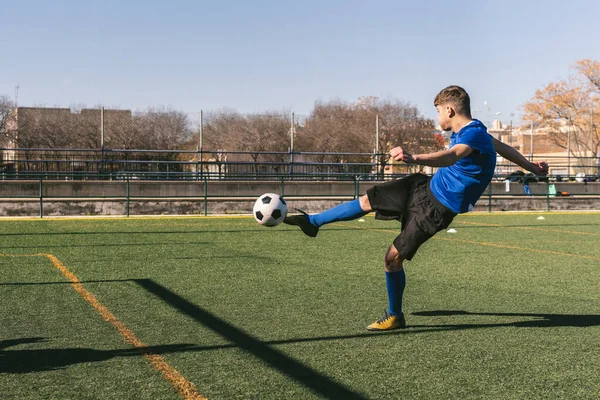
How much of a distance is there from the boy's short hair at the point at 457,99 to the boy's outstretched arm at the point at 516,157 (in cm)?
45

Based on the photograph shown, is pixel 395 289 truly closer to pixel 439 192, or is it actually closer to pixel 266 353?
pixel 439 192

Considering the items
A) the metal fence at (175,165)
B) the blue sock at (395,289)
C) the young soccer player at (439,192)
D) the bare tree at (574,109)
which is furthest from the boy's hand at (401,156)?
the bare tree at (574,109)

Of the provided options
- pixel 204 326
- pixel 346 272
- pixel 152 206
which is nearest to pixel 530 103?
pixel 152 206

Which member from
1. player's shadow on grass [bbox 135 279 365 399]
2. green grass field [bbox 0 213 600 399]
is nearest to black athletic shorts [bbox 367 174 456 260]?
green grass field [bbox 0 213 600 399]

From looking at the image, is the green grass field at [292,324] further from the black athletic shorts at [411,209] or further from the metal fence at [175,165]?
the metal fence at [175,165]

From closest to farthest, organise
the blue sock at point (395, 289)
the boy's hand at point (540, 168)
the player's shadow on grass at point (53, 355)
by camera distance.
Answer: the player's shadow on grass at point (53, 355), the blue sock at point (395, 289), the boy's hand at point (540, 168)

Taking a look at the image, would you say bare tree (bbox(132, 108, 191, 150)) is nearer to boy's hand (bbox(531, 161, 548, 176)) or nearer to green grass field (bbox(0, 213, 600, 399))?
green grass field (bbox(0, 213, 600, 399))

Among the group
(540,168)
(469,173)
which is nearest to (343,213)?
(469,173)

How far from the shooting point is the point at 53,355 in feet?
15.9

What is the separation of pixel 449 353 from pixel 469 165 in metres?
1.35

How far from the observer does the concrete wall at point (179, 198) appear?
21203 millimetres

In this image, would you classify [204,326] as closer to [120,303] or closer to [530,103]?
[120,303]

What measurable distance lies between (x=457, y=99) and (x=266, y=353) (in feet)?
7.43

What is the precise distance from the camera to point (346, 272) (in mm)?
9305
